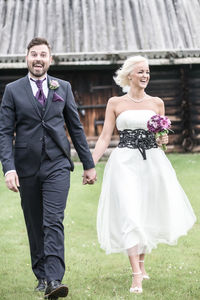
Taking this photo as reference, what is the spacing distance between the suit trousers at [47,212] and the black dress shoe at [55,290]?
0.18 feet

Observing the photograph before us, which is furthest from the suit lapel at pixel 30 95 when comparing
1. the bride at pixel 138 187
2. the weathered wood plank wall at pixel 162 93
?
the weathered wood plank wall at pixel 162 93

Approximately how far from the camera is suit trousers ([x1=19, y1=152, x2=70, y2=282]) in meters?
4.58

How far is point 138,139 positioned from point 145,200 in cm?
59

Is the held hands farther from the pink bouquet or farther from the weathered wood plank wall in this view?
the weathered wood plank wall

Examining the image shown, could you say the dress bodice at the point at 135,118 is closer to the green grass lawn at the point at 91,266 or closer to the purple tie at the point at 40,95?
the purple tie at the point at 40,95

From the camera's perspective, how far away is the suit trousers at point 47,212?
458 centimetres

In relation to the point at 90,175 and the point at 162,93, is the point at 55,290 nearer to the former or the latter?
the point at 90,175

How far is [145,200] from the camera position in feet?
17.4

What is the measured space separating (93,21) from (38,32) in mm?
1768

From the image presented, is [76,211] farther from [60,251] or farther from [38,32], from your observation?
[38,32]

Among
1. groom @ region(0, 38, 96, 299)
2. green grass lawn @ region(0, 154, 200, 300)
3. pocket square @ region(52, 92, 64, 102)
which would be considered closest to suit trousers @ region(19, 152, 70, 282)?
groom @ region(0, 38, 96, 299)

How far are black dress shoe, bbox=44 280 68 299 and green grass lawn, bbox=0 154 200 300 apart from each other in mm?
346

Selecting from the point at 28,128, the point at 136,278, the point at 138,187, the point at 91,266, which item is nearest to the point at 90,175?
the point at 138,187

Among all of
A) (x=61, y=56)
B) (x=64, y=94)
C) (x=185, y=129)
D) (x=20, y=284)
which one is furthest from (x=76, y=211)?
(x=185, y=129)
